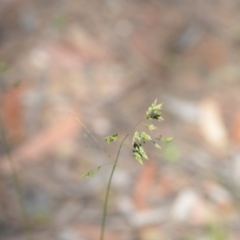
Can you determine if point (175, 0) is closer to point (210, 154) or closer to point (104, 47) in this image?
point (104, 47)

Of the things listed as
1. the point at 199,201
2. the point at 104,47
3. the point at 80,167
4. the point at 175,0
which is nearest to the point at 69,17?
the point at 104,47

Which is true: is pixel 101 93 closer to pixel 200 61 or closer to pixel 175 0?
pixel 200 61

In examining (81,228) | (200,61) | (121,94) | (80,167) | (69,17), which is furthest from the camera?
(69,17)

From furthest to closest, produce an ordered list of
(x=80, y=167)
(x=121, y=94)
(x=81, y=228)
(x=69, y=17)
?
(x=69, y=17) → (x=121, y=94) → (x=80, y=167) → (x=81, y=228)

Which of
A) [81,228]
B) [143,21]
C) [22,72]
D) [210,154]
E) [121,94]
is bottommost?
[81,228]

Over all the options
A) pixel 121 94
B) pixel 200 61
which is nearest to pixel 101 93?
pixel 121 94

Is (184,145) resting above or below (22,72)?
below

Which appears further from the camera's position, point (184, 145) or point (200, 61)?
point (200, 61)
